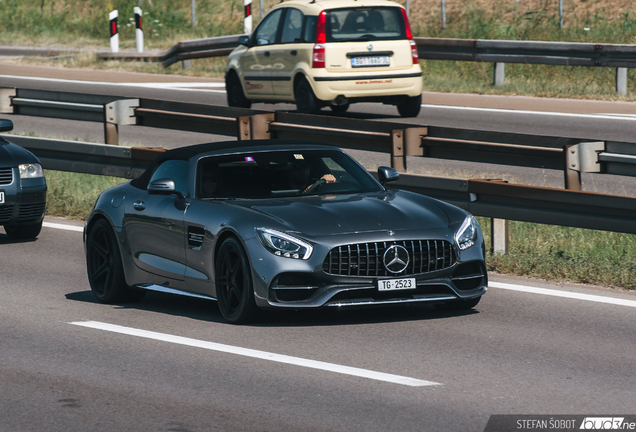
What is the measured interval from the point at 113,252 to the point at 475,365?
140 inches

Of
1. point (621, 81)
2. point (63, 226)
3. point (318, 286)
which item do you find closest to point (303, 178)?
point (318, 286)

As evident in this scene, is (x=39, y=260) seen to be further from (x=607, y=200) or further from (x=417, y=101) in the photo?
(x=417, y=101)

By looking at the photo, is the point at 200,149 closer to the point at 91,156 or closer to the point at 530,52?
the point at 91,156

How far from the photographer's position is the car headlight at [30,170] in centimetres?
1270

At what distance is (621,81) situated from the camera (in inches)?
944

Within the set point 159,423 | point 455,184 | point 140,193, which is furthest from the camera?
point 455,184

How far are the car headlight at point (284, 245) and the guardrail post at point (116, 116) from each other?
24.9 ft

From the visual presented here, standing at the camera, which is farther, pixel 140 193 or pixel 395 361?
pixel 140 193

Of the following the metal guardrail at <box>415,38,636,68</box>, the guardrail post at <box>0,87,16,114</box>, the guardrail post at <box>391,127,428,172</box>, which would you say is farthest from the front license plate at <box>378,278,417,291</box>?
the metal guardrail at <box>415,38,636,68</box>

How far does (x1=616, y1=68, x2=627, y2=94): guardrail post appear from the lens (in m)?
23.9

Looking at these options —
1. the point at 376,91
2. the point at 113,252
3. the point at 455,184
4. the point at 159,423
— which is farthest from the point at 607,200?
the point at 376,91

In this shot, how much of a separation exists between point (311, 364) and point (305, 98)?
42.2ft

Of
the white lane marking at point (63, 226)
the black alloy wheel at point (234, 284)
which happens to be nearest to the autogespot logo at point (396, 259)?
the black alloy wheel at point (234, 284)

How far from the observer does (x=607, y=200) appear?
9797mm
